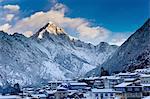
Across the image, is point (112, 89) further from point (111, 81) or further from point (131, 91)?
point (111, 81)

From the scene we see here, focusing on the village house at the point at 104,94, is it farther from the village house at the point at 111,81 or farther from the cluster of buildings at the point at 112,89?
the village house at the point at 111,81

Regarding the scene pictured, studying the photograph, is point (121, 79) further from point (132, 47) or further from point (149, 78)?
point (132, 47)

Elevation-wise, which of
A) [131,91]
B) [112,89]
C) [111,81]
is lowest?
[131,91]

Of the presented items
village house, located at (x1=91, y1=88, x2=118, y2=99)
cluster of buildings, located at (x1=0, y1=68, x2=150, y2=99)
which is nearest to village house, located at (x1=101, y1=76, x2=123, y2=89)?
cluster of buildings, located at (x1=0, y1=68, x2=150, y2=99)

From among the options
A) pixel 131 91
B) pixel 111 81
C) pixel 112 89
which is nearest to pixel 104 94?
pixel 112 89

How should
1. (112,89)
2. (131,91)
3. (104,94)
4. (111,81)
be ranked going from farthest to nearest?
1. (111,81)
2. (112,89)
3. (104,94)
4. (131,91)

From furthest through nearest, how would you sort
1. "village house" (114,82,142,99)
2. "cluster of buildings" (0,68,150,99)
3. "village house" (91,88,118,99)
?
"village house" (91,88,118,99) < "cluster of buildings" (0,68,150,99) < "village house" (114,82,142,99)

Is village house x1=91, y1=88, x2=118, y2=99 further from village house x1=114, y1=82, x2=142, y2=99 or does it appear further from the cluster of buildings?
village house x1=114, y1=82, x2=142, y2=99

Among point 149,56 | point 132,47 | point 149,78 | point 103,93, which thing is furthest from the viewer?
point 132,47

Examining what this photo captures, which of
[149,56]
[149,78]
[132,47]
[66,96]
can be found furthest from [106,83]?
[132,47]

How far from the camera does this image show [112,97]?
60.8 metres

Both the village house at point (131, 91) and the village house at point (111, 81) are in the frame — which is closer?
the village house at point (131, 91)

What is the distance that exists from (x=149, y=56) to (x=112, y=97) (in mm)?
60788

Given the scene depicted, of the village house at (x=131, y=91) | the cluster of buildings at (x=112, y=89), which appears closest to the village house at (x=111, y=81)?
the cluster of buildings at (x=112, y=89)
